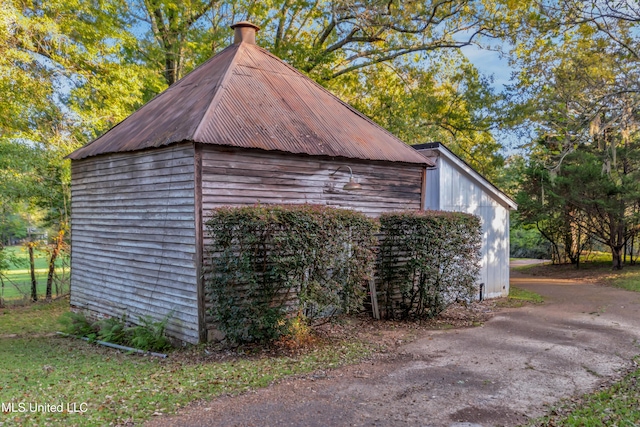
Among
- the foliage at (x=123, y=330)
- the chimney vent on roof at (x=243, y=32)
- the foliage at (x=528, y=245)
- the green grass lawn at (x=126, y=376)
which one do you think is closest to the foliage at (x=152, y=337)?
the foliage at (x=123, y=330)

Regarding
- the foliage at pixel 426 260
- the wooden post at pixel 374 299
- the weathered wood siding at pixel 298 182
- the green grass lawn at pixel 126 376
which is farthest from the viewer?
the wooden post at pixel 374 299

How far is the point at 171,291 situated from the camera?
818 centimetres

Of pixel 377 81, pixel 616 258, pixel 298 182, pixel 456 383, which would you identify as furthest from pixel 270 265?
pixel 616 258

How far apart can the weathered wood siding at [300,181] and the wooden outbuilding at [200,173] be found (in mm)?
20

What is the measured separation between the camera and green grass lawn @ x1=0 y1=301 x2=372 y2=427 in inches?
194

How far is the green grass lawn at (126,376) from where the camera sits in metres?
4.93

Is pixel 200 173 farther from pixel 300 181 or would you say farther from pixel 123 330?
pixel 123 330

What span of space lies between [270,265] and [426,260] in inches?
133

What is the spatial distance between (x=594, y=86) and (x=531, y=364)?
469 cm

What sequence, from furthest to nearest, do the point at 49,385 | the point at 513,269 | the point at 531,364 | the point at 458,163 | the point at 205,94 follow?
1. the point at 513,269
2. the point at 458,163
3. the point at 205,94
4. the point at 531,364
5. the point at 49,385

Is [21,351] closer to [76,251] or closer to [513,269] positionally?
[76,251]

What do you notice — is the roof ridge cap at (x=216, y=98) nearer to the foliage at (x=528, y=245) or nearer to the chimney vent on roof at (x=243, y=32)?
the chimney vent on roof at (x=243, y=32)

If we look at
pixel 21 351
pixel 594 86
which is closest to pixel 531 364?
pixel 594 86

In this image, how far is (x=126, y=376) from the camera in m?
6.31
